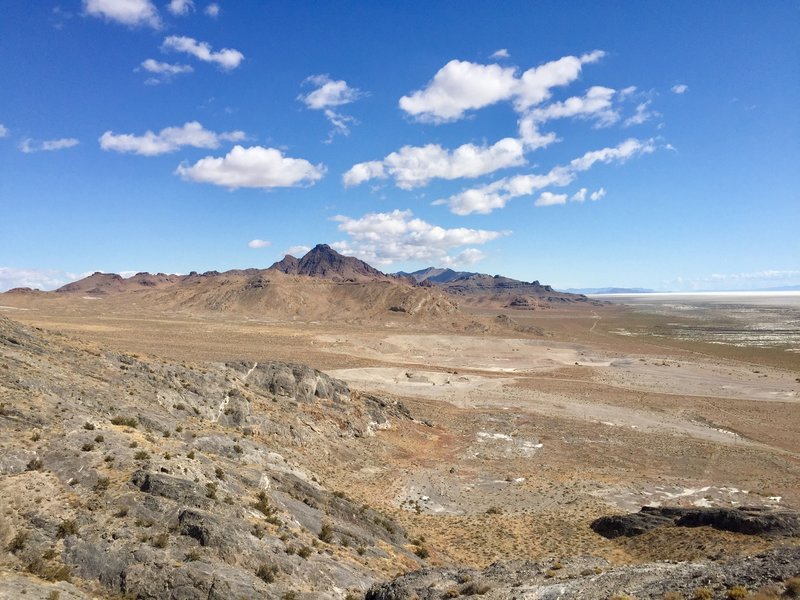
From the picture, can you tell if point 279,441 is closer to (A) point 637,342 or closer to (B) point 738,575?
(B) point 738,575

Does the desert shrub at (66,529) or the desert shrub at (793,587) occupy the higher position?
the desert shrub at (66,529)

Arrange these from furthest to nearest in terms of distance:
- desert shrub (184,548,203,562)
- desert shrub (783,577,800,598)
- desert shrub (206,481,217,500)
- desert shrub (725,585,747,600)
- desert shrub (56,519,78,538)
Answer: desert shrub (206,481,217,500), desert shrub (184,548,203,562), desert shrub (56,519,78,538), desert shrub (725,585,747,600), desert shrub (783,577,800,598)

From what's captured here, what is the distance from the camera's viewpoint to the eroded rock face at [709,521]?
17672 millimetres

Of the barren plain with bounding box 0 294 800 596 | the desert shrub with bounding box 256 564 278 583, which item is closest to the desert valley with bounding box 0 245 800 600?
the desert shrub with bounding box 256 564 278 583

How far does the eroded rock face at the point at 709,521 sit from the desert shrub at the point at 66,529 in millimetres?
19555

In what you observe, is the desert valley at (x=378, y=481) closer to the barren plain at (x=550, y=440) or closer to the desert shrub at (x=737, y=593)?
the desert shrub at (x=737, y=593)

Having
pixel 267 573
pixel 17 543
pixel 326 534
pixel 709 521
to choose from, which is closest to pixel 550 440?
pixel 709 521

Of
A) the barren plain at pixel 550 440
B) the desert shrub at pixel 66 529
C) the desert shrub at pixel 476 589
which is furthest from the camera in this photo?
the barren plain at pixel 550 440

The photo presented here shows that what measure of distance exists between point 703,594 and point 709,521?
36.0 feet

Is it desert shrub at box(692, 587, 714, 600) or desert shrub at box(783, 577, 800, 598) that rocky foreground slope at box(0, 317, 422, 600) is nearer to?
desert shrub at box(692, 587, 714, 600)

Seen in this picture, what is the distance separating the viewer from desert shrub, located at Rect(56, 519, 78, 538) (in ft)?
37.1

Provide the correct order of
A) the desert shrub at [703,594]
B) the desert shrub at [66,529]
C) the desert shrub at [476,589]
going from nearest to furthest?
the desert shrub at [703,594] < the desert shrub at [66,529] < the desert shrub at [476,589]

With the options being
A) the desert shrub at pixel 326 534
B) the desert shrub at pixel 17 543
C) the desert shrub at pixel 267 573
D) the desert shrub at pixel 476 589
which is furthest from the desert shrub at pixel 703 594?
the desert shrub at pixel 17 543

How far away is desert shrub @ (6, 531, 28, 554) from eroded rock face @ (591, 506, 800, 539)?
20.5m
